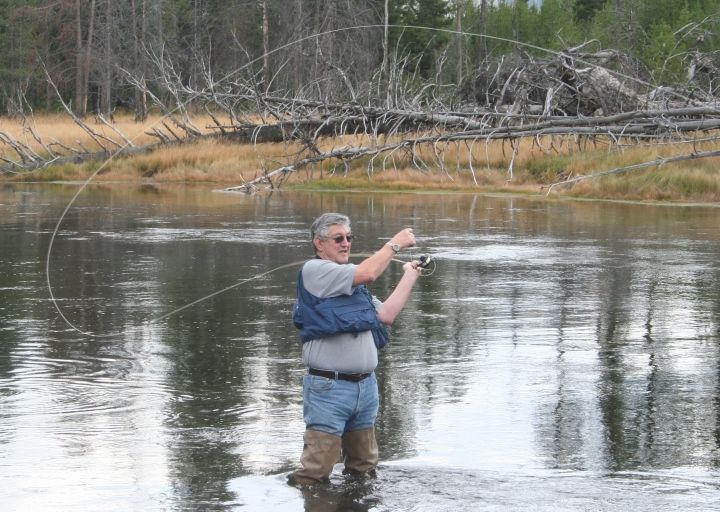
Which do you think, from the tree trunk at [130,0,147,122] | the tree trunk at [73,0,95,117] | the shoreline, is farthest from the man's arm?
the tree trunk at [73,0,95,117]

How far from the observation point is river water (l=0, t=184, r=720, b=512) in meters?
6.59

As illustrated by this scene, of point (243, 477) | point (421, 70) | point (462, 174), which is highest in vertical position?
point (421, 70)

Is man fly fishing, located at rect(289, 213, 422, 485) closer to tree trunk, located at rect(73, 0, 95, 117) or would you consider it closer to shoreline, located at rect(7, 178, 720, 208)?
shoreline, located at rect(7, 178, 720, 208)

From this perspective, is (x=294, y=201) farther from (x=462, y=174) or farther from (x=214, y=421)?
(x=214, y=421)

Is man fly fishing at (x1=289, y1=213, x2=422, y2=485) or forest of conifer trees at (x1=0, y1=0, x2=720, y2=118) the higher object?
forest of conifer trees at (x1=0, y1=0, x2=720, y2=118)

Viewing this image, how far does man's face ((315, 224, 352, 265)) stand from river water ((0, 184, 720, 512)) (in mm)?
1091

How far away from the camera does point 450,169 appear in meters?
34.5

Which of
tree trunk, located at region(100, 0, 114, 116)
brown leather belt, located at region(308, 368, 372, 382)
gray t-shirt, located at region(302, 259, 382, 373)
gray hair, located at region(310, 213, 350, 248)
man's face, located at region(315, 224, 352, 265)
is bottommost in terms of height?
brown leather belt, located at region(308, 368, 372, 382)

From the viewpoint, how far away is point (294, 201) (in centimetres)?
3038

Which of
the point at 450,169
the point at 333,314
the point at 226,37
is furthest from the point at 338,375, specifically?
the point at 226,37

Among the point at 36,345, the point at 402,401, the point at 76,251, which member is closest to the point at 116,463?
the point at 402,401

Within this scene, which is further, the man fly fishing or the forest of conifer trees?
the forest of conifer trees

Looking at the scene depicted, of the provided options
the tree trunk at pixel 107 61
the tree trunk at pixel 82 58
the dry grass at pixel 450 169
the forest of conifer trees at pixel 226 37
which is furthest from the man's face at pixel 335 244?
the tree trunk at pixel 82 58

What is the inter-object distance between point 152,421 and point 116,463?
3.35ft
